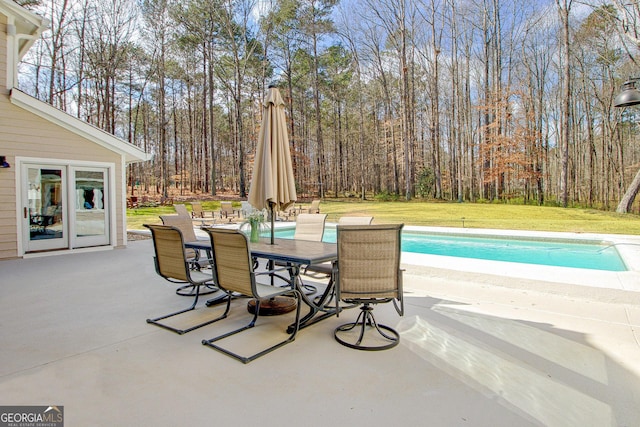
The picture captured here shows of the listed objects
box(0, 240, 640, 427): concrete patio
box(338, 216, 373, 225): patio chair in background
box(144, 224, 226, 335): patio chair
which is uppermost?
box(338, 216, 373, 225): patio chair in background

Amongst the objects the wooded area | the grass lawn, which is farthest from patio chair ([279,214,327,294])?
the wooded area

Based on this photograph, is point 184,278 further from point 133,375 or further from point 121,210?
point 121,210

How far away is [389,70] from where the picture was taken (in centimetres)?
2328

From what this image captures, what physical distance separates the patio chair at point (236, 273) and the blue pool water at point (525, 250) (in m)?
6.14

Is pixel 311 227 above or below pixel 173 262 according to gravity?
above

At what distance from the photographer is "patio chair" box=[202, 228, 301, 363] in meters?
2.62

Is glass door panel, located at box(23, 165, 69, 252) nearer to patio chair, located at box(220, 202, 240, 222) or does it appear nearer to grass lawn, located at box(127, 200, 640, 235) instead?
grass lawn, located at box(127, 200, 640, 235)

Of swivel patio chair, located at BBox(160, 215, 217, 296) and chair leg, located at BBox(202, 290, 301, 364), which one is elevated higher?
swivel patio chair, located at BBox(160, 215, 217, 296)

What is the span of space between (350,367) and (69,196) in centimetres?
713

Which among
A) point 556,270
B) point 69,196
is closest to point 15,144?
point 69,196

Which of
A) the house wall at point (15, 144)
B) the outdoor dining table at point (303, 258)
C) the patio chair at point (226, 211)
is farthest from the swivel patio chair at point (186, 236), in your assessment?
the patio chair at point (226, 211)

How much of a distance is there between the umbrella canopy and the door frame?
5.39 m

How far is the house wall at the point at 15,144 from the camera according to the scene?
629cm

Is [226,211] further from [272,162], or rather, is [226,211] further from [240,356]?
[240,356]
